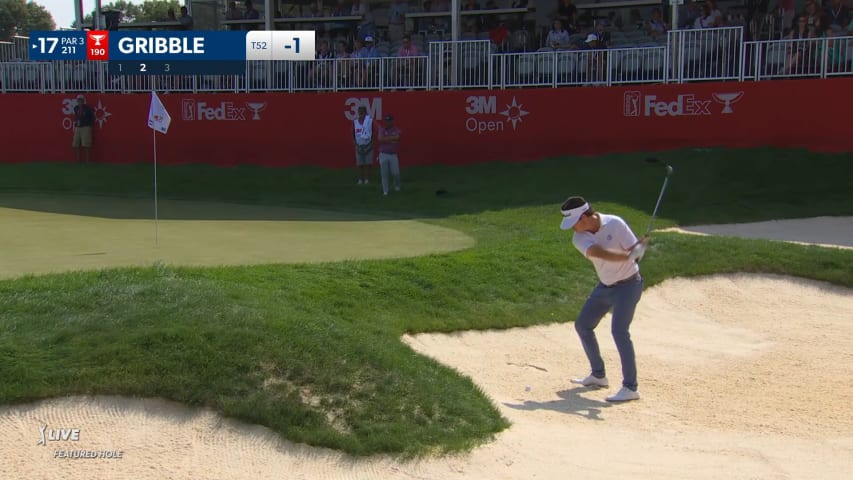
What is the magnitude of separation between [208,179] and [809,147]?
1507cm

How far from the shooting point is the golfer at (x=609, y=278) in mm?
7840

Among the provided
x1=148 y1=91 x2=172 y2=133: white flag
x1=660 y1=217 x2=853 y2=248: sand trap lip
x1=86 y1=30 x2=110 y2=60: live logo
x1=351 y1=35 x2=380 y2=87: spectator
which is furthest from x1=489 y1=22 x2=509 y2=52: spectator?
x1=148 y1=91 x2=172 y2=133: white flag

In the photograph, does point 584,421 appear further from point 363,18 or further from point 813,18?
point 363,18

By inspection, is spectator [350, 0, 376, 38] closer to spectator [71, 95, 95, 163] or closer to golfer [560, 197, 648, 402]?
spectator [71, 95, 95, 163]

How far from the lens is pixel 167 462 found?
6.03 m

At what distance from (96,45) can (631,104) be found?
16.5 m

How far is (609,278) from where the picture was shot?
320 inches

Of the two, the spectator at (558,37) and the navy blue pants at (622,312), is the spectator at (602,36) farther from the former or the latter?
the navy blue pants at (622,312)

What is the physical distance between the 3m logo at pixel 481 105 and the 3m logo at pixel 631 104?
10.8 feet

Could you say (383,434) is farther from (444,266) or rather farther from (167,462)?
(444,266)

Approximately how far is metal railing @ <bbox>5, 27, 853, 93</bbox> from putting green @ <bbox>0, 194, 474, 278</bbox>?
6.36 metres

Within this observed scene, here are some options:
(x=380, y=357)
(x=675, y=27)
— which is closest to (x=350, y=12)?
(x=675, y=27)

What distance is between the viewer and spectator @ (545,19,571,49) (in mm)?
23188

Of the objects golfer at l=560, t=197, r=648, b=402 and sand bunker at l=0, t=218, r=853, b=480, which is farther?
golfer at l=560, t=197, r=648, b=402
